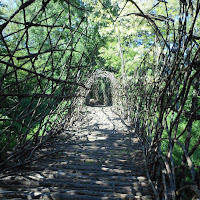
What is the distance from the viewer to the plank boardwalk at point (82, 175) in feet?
3.66

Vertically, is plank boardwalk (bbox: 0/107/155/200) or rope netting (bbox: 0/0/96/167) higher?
rope netting (bbox: 0/0/96/167)

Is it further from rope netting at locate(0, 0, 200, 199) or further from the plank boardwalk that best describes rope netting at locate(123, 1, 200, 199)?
the plank boardwalk

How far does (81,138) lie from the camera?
8.31 ft

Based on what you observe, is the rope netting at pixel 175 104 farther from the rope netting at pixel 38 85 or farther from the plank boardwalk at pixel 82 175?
the rope netting at pixel 38 85

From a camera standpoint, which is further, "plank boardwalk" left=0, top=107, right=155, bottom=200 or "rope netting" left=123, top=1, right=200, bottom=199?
"plank boardwalk" left=0, top=107, right=155, bottom=200

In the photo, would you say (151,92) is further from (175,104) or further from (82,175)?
(82,175)

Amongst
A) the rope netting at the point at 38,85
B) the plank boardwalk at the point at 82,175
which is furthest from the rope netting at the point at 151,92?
the plank boardwalk at the point at 82,175

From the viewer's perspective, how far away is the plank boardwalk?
43.9 inches

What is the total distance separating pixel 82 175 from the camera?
139 cm

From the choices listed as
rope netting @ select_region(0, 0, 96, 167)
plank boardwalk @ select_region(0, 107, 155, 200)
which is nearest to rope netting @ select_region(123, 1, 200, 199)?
plank boardwalk @ select_region(0, 107, 155, 200)

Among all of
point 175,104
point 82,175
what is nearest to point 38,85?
point 82,175

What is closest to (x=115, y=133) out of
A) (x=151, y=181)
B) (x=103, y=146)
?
(x=103, y=146)

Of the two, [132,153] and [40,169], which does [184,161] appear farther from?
[40,169]

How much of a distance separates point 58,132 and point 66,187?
1.48 metres
